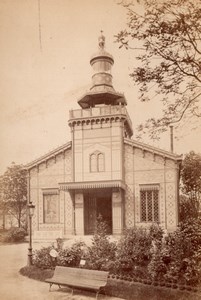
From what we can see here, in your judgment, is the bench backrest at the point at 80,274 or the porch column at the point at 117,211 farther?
the porch column at the point at 117,211

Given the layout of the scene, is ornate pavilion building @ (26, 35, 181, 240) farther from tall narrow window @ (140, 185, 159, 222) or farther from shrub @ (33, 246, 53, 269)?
shrub @ (33, 246, 53, 269)

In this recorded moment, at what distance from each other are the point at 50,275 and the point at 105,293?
1.61 meters

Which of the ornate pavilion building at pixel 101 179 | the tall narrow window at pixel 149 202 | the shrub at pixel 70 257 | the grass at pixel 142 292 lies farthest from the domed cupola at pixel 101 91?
the grass at pixel 142 292

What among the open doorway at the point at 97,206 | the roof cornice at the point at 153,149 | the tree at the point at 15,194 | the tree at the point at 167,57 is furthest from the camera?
the open doorway at the point at 97,206

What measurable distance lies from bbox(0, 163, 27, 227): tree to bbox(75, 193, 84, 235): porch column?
2000 mm

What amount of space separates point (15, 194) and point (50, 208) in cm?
142

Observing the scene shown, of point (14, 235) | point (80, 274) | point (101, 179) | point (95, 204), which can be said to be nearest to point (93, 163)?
point (101, 179)

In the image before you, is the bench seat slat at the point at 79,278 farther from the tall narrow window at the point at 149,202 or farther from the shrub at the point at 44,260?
the tall narrow window at the point at 149,202

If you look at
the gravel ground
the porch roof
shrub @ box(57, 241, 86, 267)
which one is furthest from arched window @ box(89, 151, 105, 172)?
shrub @ box(57, 241, 86, 267)

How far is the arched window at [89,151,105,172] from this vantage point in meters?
14.6

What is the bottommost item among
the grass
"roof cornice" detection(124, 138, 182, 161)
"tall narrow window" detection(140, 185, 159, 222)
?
the grass

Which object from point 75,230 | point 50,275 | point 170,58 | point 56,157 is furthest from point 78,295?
point 56,157

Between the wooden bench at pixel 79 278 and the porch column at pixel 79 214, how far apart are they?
642cm

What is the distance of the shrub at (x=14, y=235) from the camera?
1205cm
